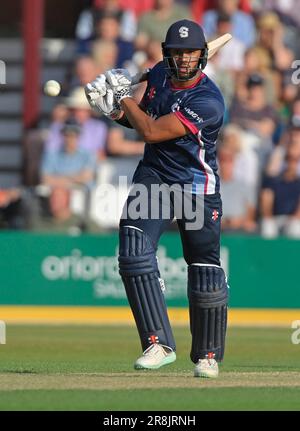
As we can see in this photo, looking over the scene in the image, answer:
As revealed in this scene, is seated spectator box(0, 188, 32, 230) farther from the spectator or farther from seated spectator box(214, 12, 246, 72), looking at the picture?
seated spectator box(214, 12, 246, 72)

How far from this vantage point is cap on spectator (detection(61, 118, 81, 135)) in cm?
1523

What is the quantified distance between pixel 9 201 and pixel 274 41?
413cm

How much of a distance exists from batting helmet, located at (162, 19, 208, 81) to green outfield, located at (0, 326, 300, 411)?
6.01 feet

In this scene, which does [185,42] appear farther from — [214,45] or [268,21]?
[268,21]

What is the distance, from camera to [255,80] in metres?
15.7

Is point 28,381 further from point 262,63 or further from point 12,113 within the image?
point 12,113

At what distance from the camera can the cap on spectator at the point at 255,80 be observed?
15.7 m

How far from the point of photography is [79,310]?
14602 mm

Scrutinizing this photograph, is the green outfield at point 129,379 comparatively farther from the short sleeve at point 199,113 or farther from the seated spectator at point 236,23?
the seated spectator at point 236,23

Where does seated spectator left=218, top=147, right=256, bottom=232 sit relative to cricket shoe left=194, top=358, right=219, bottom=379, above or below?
above

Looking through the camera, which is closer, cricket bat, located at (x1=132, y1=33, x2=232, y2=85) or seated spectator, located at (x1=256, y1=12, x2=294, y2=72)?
cricket bat, located at (x1=132, y1=33, x2=232, y2=85)

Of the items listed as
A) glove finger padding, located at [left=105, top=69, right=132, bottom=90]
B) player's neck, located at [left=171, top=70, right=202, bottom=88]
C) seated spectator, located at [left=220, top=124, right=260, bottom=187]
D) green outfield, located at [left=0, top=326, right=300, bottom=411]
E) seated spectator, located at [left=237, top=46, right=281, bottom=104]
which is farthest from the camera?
seated spectator, located at [left=237, top=46, right=281, bottom=104]

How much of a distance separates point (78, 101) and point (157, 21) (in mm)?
1635

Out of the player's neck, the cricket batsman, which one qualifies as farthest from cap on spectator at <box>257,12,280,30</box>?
the player's neck
